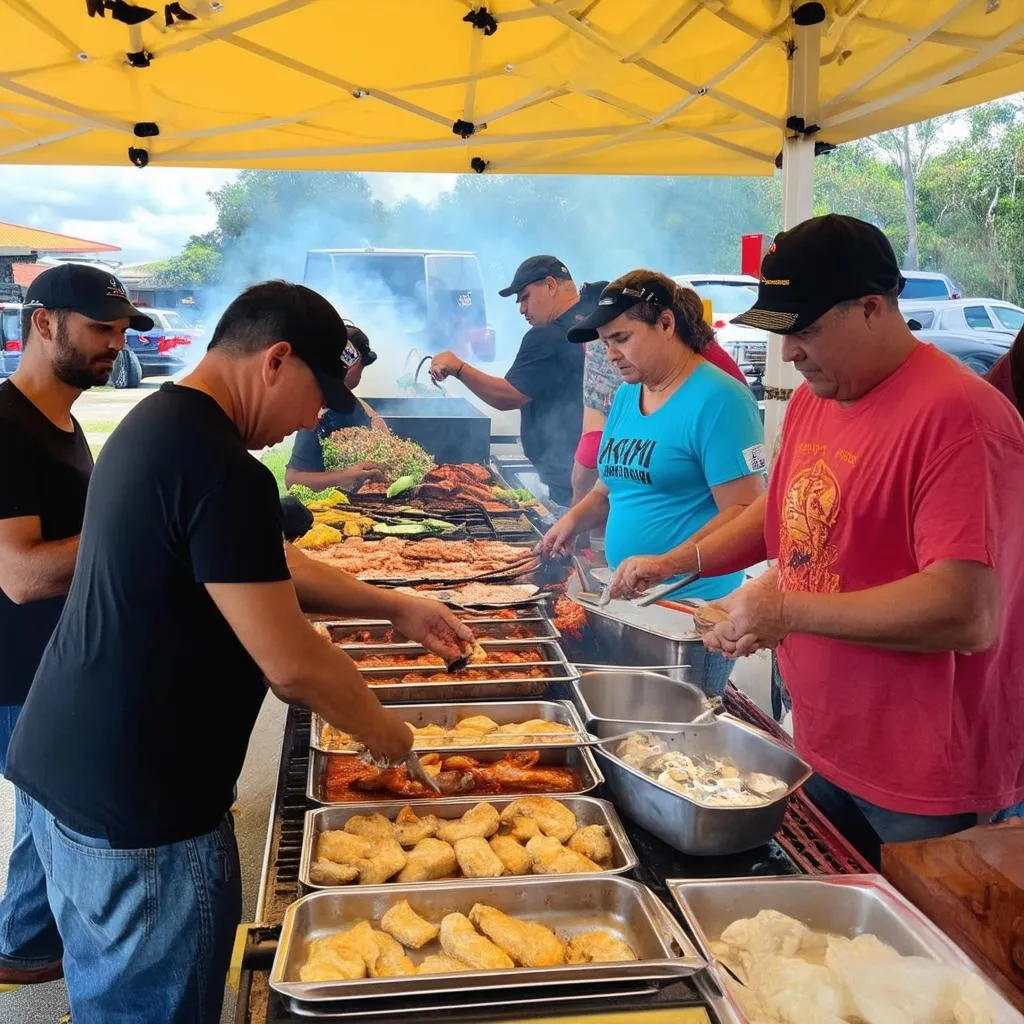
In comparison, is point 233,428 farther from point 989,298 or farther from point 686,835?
point 989,298

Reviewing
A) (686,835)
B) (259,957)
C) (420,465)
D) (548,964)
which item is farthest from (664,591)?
(420,465)

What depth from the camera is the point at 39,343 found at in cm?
312

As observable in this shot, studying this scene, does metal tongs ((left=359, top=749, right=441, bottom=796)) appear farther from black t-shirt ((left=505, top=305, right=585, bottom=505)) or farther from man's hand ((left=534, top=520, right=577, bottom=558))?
black t-shirt ((left=505, top=305, right=585, bottom=505))

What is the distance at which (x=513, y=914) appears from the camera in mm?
1746

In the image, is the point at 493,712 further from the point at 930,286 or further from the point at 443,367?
the point at 930,286

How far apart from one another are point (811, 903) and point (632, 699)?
3.17ft

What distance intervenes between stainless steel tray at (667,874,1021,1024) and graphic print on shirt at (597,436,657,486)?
1.89m

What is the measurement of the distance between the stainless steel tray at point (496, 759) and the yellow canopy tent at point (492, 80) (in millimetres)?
2852

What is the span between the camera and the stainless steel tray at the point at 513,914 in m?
1.43

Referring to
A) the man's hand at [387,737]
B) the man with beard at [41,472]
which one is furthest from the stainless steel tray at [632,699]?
the man with beard at [41,472]

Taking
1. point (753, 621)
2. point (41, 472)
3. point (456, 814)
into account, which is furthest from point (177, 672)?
point (41, 472)

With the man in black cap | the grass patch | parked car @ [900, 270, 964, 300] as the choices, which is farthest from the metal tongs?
parked car @ [900, 270, 964, 300]

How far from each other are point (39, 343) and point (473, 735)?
2063 mm

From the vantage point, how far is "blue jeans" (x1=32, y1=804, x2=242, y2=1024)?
1.92 metres
